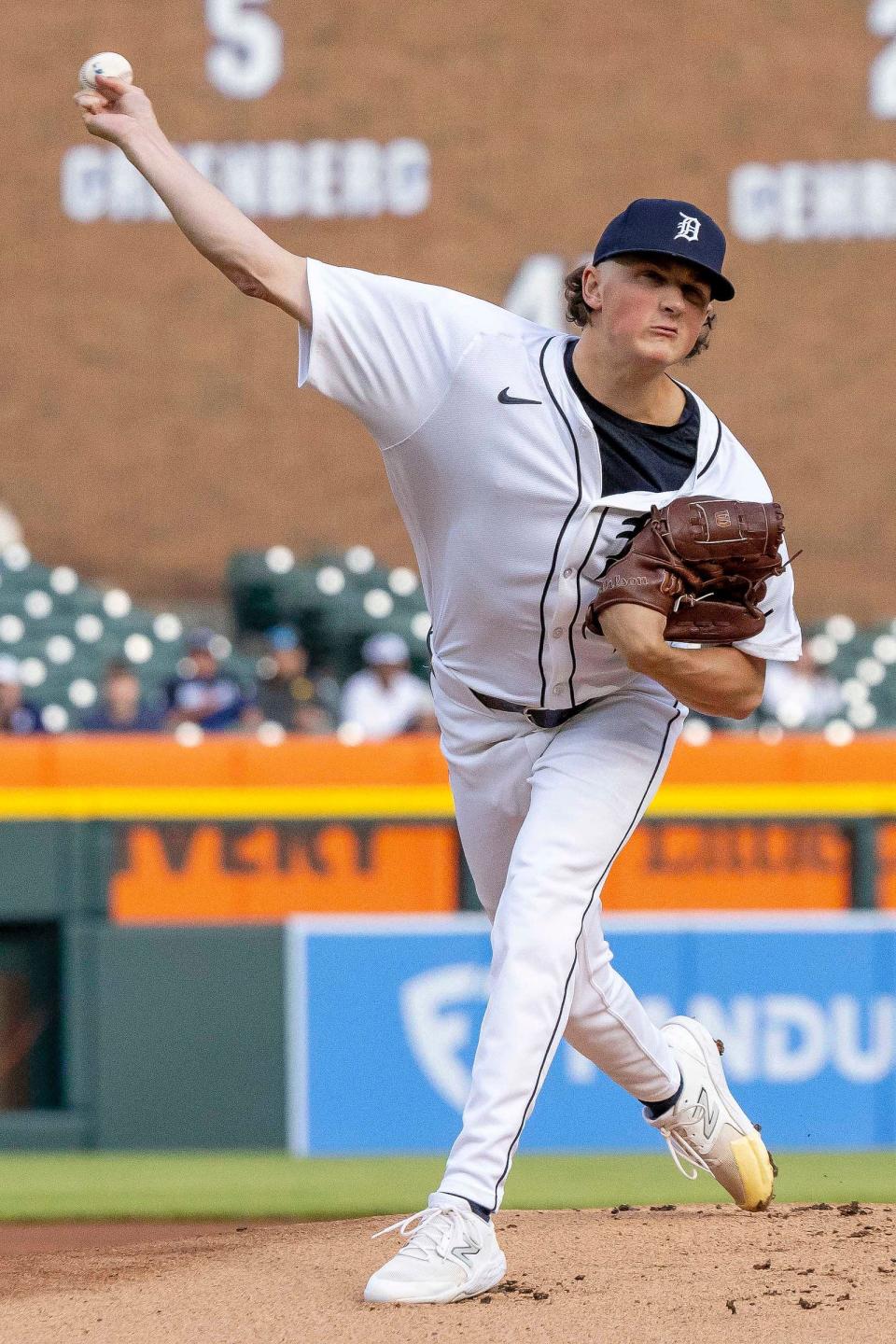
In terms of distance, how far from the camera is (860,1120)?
5.94 metres

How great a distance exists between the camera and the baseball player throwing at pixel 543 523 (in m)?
3.09

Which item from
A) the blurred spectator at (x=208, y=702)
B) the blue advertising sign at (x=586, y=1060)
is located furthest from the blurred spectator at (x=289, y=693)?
the blue advertising sign at (x=586, y=1060)

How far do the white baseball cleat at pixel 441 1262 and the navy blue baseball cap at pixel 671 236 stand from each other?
1569 mm

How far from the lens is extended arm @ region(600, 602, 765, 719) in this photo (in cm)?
305

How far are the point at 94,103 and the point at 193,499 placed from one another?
1211 cm

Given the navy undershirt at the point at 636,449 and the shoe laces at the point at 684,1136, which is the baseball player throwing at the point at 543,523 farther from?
the shoe laces at the point at 684,1136

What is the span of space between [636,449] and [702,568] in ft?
0.83

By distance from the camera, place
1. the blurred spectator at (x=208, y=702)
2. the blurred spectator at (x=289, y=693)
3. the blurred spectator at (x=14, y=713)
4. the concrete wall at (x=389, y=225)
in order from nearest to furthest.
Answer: the blurred spectator at (x=14, y=713) < the blurred spectator at (x=208, y=702) < the blurred spectator at (x=289, y=693) < the concrete wall at (x=389, y=225)

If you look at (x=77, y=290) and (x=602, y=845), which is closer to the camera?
(x=602, y=845)

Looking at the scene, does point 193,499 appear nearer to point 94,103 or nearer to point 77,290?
point 77,290

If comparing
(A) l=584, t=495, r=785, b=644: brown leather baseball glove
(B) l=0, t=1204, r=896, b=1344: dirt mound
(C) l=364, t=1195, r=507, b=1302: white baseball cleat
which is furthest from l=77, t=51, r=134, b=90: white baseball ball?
(B) l=0, t=1204, r=896, b=1344: dirt mound

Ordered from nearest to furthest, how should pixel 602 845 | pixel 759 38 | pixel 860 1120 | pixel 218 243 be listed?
pixel 218 243, pixel 602 845, pixel 860 1120, pixel 759 38

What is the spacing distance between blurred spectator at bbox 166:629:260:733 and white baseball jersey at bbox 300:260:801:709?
599cm

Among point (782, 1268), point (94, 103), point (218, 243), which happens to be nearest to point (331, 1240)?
point (782, 1268)
